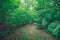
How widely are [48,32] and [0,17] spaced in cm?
165

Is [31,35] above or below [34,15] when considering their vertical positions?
below

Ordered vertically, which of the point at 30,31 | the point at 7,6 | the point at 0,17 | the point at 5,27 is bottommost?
the point at 30,31

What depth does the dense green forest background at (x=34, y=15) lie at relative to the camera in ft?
15.6

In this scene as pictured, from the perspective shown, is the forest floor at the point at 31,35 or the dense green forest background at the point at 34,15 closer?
the dense green forest background at the point at 34,15

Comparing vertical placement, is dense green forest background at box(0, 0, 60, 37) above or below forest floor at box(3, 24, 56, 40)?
above

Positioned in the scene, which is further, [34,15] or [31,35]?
[34,15]

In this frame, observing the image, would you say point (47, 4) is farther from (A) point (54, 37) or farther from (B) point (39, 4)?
(A) point (54, 37)

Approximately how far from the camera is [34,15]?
589 cm

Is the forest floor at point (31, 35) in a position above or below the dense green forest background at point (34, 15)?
below

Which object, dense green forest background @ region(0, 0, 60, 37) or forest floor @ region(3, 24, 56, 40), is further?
forest floor @ region(3, 24, 56, 40)

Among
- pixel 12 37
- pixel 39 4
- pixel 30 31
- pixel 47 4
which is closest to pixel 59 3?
→ pixel 47 4

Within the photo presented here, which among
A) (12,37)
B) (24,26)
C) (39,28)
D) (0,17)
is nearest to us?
(0,17)

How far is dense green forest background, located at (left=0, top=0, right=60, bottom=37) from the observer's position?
4.74 m

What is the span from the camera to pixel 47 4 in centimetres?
523
